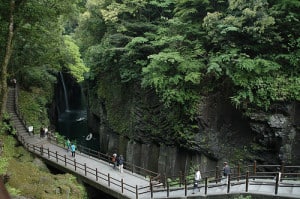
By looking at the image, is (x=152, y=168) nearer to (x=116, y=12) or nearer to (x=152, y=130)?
(x=152, y=130)

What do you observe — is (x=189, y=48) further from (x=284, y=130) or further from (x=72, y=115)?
(x=72, y=115)

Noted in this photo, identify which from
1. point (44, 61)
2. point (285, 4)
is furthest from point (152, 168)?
point (285, 4)

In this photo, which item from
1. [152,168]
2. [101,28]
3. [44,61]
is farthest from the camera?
[101,28]

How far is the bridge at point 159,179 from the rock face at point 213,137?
1.06m

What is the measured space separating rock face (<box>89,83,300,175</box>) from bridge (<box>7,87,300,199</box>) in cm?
106

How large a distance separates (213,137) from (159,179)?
467cm

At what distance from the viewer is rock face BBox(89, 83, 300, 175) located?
744 inches

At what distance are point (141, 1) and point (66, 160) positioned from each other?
1373 cm

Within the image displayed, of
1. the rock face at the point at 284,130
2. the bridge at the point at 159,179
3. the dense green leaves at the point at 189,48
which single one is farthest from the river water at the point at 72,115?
the rock face at the point at 284,130

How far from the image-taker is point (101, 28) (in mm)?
32188

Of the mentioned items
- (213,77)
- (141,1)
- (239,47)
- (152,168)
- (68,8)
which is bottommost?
(152,168)

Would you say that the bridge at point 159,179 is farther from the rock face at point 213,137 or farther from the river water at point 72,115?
the river water at point 72,115

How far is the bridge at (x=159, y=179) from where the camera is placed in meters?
14.2

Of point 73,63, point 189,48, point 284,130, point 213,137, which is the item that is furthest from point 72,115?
point 284,130
